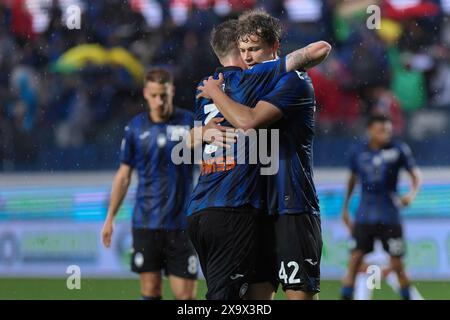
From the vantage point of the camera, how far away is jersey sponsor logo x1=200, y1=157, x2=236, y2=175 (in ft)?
14.5

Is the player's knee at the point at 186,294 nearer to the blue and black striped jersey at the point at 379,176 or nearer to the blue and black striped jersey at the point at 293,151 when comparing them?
the blue and black striped jersey at the point at 293,151

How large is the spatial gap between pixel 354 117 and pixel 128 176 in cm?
463

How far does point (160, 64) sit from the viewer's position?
11.3 metres

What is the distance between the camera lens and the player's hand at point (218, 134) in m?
4.38

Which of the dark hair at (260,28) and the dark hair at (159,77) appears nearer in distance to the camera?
the dark hair at (260,28)

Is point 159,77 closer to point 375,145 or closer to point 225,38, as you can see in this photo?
point 225,38

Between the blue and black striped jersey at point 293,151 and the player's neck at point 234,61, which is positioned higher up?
the player's neck at point 234,61

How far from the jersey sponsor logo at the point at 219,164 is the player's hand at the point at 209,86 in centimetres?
32

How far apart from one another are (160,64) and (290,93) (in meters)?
7.09

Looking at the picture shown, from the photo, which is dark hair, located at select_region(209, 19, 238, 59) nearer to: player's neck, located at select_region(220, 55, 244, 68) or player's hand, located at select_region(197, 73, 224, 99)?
player's neck, located at select_region(220, 55, 244, 68)

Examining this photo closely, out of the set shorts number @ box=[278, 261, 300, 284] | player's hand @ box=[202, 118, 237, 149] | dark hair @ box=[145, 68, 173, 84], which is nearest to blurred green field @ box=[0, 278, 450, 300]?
dark hair @ box=[145, 68, 173, 84]

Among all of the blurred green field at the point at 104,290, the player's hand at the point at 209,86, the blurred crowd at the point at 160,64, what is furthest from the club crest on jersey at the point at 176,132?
the blurred crowd at the point at 160,64

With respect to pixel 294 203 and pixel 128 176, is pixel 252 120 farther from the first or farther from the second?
pixel 128 176

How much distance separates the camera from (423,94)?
11.0 meters
